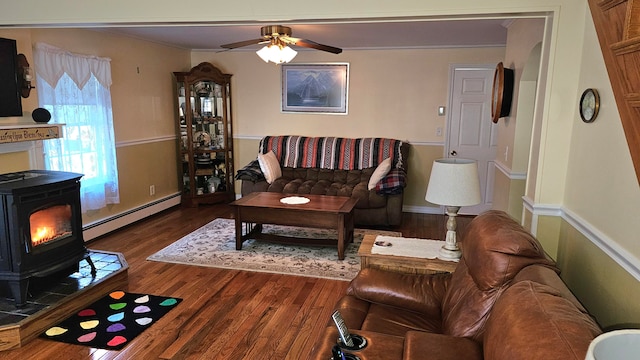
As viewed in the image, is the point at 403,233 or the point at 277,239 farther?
the point at 403,233

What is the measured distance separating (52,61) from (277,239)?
106 inches

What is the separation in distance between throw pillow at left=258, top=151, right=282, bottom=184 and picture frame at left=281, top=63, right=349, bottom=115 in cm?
94

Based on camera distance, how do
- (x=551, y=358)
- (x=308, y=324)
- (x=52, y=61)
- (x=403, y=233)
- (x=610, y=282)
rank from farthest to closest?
(x=403, y=233) → (x=52, y=61) → (x=308, y=324) → (x=610, y=282) → (x=551, y=358)

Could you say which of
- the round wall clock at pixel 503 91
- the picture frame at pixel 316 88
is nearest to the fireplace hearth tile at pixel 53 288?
the picture frame at pixel 316 88

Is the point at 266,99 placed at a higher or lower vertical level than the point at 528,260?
higher

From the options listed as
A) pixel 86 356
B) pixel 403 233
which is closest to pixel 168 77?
pixel 403 233

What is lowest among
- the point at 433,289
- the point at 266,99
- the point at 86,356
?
the point at 86,356

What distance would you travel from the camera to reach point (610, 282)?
1.79 m

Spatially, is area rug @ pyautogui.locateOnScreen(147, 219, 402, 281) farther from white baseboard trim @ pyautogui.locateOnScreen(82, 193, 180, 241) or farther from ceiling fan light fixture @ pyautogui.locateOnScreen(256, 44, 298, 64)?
ceiling fan light fixture @ pyautogui.locateOnScreen(256, 44, 298, 64)

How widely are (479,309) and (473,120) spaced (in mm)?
4244

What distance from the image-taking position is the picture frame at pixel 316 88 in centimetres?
606

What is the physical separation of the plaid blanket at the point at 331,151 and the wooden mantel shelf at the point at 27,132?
282cm

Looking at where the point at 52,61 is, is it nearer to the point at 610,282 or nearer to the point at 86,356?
the point at 86,356

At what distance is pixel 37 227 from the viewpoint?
295 cm
